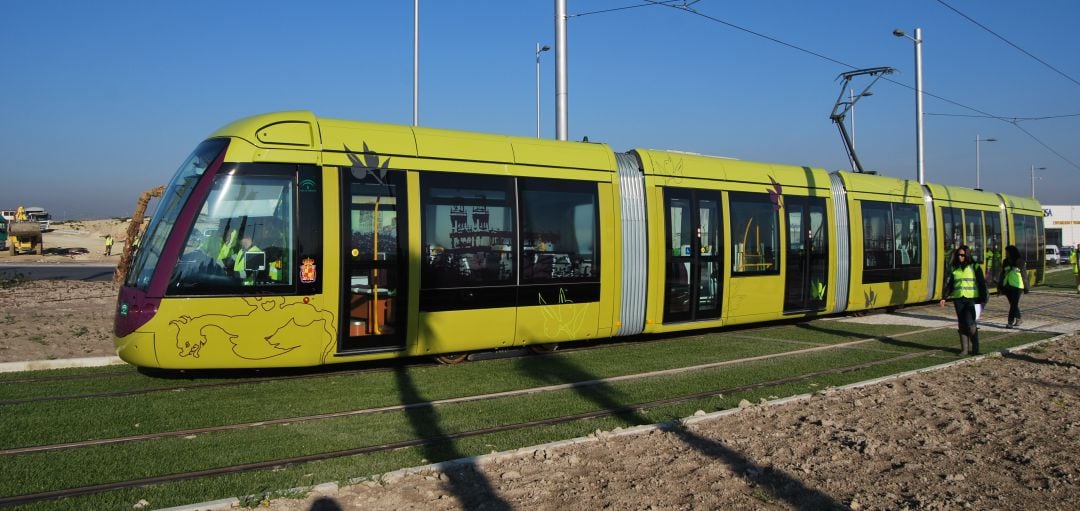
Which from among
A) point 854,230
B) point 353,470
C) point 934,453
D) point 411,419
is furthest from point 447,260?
point 854,230

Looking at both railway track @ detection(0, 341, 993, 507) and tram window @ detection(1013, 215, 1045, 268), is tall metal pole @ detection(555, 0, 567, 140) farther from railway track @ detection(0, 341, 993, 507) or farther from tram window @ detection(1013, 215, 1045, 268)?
tram window @ detection(1013, 215, 1045, 268)

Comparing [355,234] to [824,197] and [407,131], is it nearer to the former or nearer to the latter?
[407,131]

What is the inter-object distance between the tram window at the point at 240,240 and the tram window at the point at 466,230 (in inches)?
71.8

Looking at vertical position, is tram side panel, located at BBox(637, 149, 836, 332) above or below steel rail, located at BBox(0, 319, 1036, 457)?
above

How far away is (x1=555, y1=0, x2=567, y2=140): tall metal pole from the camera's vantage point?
52.4ft

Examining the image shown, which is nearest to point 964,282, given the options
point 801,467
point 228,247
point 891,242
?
point 891,242

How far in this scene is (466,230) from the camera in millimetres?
10609

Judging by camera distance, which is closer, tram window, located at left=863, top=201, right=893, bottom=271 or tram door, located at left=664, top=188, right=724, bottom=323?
tram door, located at left=664, top=188, right=724, bottom=323

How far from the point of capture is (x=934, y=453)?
20.9ft

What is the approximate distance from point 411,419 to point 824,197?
466 inches

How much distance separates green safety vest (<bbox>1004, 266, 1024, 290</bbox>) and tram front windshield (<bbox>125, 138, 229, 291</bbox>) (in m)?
15.3

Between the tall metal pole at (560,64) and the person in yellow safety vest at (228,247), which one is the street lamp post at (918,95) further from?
the person in yellow safety vest at (228,247)

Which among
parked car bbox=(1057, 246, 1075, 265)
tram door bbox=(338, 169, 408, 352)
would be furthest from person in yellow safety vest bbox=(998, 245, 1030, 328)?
parked car bbox=(1057, 246, 1075, 265)

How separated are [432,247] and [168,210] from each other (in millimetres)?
3309
